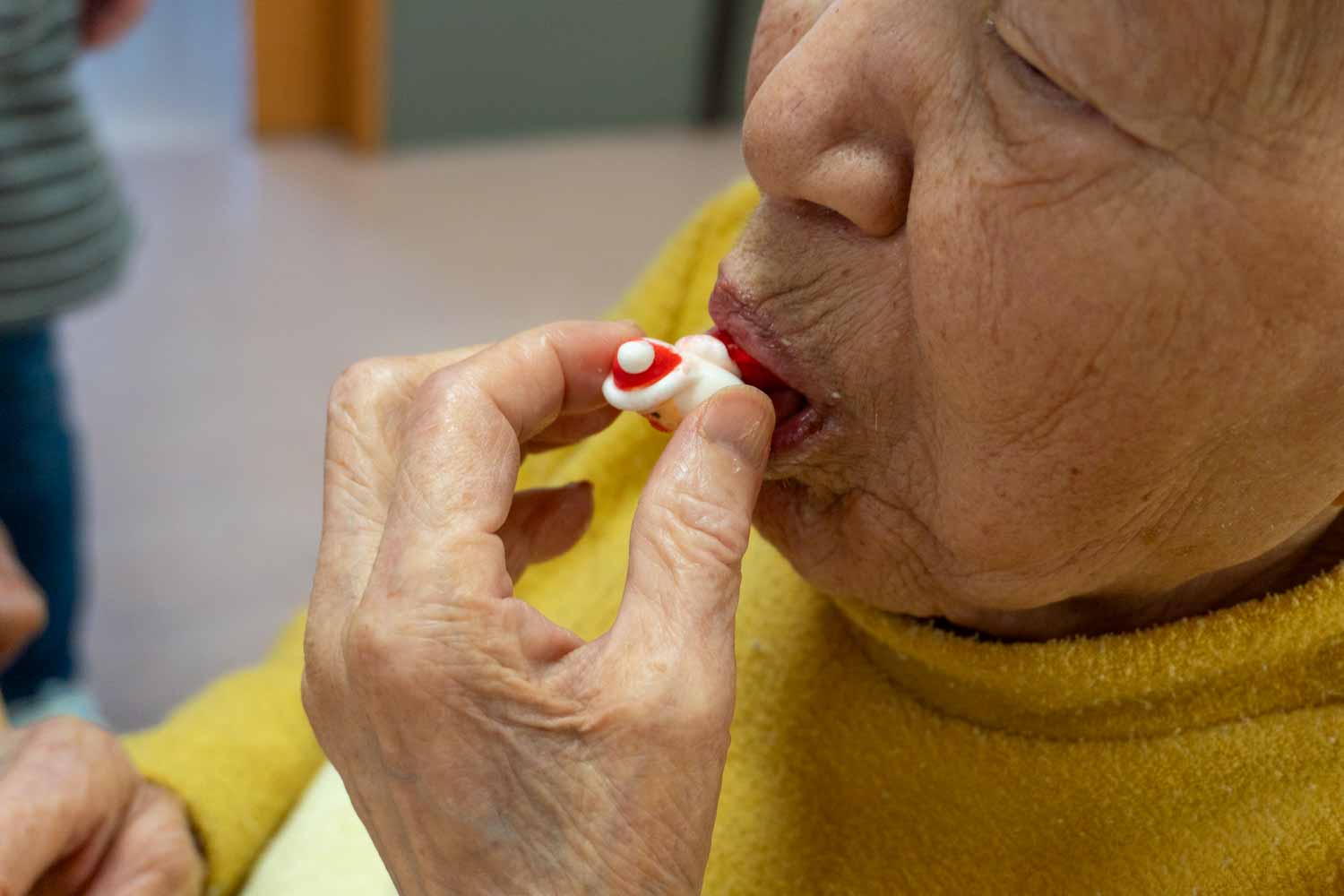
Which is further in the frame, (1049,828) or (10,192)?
(10,192)

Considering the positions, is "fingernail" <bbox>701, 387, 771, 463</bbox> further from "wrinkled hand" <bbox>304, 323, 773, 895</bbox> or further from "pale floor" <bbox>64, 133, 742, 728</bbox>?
"pale floor" <bbox>64, 133, 742, 728</bbox>

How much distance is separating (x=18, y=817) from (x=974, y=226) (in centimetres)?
61

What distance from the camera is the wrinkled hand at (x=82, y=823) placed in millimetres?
758

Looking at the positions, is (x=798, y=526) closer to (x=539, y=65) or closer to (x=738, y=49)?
(x=539, y=65)

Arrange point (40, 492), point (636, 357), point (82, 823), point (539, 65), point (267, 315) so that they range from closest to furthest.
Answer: point (636, 357), point (82, 823), point (40, 492), point (267, 315), point (539, 65)

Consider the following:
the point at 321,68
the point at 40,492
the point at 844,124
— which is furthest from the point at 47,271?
the point at 321,68

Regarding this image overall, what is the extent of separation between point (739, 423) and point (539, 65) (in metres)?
3.06

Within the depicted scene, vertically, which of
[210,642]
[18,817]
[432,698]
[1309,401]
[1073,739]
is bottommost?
[210,642]

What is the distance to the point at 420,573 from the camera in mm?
598

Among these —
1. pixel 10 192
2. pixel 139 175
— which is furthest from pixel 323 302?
pixel 10 192

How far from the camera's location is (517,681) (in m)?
0.59

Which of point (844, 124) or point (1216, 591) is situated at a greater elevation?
point (844, 124)

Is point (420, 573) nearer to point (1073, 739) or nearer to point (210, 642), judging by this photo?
point (1073, 739)

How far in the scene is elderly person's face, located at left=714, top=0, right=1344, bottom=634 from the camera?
1.75 feet
